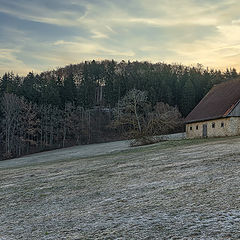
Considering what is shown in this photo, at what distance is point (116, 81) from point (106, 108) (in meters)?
9.24

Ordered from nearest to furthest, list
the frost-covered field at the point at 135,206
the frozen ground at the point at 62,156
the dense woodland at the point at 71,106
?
the frost-covered field at the point at 135,206 → the frozen ground at the point at 62,156 → the dense woodland at the point at 71,106

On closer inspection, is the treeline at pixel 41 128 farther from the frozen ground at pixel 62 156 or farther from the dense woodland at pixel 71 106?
the frozen ground at pixel 62 156

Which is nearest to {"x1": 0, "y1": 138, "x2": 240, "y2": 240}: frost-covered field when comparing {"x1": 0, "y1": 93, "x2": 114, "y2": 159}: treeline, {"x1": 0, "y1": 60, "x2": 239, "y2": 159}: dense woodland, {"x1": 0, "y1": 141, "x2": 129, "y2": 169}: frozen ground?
{"x1": 0, "y1": 141, "x2": 129, "y2": 169}: frozen ground

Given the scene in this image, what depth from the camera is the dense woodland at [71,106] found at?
68.9 m

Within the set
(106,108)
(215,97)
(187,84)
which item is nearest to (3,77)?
(106,108)

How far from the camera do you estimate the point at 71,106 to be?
7944 centimetres

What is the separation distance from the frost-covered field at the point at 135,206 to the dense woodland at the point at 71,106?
1702 inches

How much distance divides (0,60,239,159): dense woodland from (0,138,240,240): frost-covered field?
4324cm

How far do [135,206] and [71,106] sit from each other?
233ft

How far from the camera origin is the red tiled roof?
38281mm

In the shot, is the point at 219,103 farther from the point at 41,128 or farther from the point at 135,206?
the point at 41,128

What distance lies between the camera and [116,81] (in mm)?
99125

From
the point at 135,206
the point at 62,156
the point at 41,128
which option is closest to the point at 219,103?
the point at 62,156

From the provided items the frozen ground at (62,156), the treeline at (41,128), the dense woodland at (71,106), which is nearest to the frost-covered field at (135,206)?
the frozen ground at (62,156)
